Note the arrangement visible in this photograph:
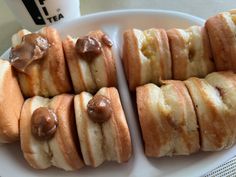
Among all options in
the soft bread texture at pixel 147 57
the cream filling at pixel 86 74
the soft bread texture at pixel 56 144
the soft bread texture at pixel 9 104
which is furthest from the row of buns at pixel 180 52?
the soft bread texture at pixel 9 104

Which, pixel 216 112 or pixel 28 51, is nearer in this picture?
pixel 216 112

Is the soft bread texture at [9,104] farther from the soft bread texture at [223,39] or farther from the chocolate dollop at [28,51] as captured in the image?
the soft bread texture at [223,39]

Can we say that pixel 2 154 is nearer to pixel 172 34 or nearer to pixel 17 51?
pixel 17 51

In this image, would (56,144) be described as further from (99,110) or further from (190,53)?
(190,53)

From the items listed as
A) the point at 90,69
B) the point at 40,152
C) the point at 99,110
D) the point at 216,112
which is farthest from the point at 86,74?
the point at 216,112

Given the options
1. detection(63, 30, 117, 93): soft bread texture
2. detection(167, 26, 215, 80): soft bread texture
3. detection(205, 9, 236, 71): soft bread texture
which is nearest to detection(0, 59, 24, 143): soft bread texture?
detection(63, 30, 117, 93): soft bread texture

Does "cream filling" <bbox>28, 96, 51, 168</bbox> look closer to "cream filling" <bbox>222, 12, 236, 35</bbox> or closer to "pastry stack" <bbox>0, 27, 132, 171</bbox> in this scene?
"pastry stack" <bbox>0, 27, 132, 171</bbox>

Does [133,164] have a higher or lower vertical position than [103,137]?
lower

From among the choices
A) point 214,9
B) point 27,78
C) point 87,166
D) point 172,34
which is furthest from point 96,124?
point 214,9
